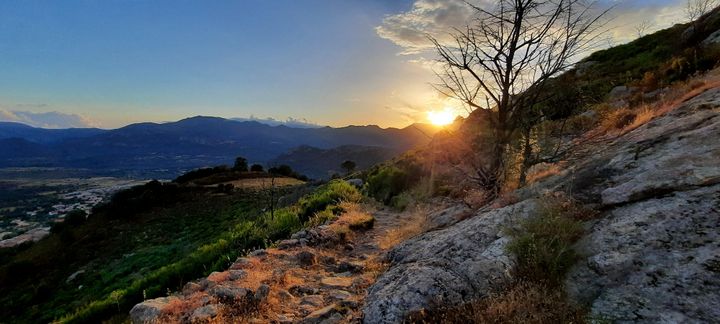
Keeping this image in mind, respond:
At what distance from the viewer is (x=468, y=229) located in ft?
24.6

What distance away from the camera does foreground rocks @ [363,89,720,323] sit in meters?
3.95

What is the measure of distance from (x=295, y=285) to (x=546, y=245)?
5.04 metres

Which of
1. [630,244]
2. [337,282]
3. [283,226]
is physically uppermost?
[630,244]

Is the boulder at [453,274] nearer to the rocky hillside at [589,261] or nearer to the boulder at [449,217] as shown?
the rocky hillside at [589,261]

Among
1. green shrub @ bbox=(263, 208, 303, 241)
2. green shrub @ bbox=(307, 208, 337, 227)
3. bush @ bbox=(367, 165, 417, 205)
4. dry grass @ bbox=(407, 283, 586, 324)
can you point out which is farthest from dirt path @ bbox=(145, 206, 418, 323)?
bush @ bbox=(367, 165, 417, 205)

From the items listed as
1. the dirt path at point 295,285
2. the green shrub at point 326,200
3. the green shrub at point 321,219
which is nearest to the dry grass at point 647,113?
the dirt path at point 295,285

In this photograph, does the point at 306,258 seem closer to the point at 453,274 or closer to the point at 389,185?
the point at 453,274

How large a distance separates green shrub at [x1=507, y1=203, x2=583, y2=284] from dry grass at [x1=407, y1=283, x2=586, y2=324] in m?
0.28

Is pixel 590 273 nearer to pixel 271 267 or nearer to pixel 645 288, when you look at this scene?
pixel 645 288

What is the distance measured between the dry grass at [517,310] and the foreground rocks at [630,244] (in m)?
0.18

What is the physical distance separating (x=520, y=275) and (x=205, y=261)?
11747 millimetres

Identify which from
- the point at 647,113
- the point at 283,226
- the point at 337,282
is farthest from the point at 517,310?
the point at 283,226

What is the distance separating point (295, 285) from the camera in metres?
8.20

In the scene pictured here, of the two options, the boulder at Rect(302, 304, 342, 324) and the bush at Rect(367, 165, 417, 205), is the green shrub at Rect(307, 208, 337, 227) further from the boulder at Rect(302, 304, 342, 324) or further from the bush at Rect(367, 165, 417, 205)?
the boulder at Rect(302, 304, 342, 324)
